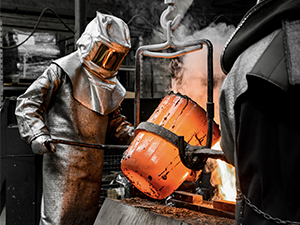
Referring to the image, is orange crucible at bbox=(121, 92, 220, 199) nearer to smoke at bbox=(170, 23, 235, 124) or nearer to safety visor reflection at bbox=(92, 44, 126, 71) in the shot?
safety visor reflection at bbox=(92, 44, 126, 71)

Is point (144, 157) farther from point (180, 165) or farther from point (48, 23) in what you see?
point (48, 23)

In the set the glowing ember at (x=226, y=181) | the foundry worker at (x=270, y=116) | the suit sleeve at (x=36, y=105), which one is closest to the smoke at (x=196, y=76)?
the glowing ember at (x=226, y=181)

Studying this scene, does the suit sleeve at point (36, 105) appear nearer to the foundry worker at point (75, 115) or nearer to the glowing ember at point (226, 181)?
the foundry worker at point (75, 115)

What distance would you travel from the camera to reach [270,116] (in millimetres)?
781

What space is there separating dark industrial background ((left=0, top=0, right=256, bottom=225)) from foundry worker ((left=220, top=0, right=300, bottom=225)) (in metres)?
1.66

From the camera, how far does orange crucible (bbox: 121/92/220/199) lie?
1.56 meters

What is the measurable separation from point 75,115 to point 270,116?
6.49 ft

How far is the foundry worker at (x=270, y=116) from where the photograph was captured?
75cm

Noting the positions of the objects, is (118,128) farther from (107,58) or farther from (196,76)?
(196,76)

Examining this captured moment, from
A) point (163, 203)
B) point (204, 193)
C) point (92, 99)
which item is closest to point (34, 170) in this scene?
point (92, 99)


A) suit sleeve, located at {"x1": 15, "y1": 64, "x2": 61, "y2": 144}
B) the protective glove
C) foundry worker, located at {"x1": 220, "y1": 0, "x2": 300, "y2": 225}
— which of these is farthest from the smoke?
foundry worker, located at {"x1": 220, "y1": 0, "x2": 300, "y2": 225}

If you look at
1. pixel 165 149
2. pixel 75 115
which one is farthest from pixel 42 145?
pixel 165 149

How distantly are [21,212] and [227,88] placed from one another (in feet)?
8.19

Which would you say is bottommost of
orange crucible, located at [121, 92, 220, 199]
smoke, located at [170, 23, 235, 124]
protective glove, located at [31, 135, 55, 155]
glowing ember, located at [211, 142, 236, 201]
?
glowing ember, located at [211, 142, 236, 201]
